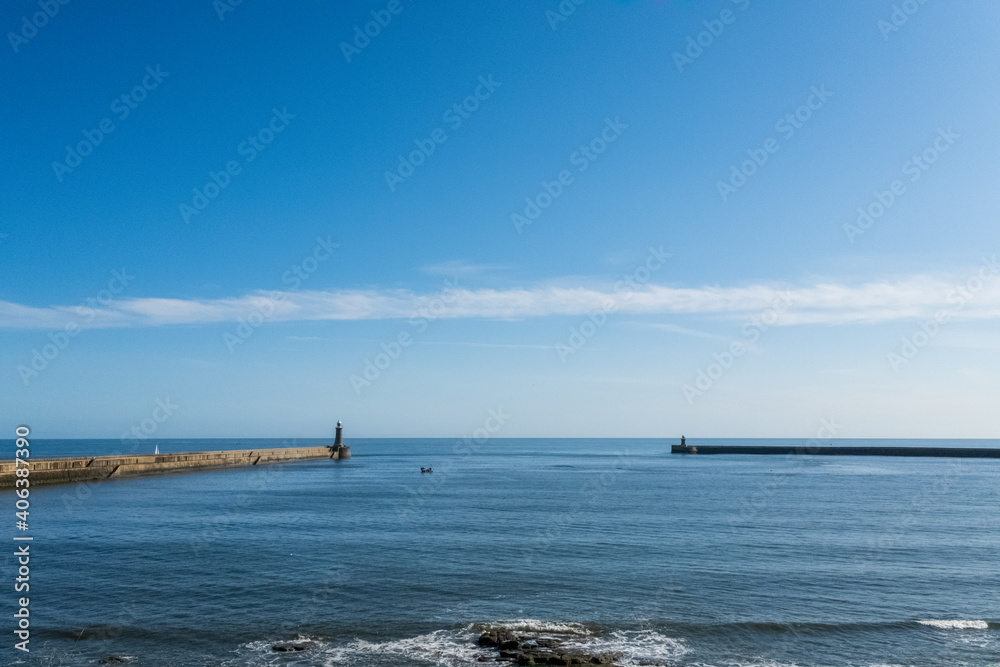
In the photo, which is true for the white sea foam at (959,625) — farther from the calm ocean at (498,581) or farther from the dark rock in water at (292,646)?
the dark rock in water at (292,646)

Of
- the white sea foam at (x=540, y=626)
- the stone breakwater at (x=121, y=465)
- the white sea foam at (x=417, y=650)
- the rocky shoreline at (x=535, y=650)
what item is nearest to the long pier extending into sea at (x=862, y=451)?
the stone breakwater at (x=121, y=465)

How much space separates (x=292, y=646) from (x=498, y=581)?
9.99 meters

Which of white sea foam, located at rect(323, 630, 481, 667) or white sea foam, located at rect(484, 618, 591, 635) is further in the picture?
white sea foam, located at rect(484, 618, 591, 635)

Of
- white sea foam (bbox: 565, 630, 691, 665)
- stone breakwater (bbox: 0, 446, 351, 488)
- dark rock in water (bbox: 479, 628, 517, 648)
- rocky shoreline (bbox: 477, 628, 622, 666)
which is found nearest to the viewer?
rocky shoreline (bbox: 477, 628, 622, 666)

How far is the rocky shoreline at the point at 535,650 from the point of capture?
1908cm

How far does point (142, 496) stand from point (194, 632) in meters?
41.0

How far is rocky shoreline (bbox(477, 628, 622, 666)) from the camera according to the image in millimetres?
19078

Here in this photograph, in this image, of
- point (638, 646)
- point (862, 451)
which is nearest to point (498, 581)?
point (638, 646)

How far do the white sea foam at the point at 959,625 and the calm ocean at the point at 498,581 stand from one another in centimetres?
9

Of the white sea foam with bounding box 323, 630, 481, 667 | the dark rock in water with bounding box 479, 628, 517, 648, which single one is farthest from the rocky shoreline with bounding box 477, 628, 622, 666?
the white sea foam with bounding box 323, 630, 481, 667

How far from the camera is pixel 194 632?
70.0 ft

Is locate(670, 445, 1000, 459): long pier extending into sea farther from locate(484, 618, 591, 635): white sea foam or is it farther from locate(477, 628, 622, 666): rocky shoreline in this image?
locate(477, 628, 622, 666): rocky shoreline

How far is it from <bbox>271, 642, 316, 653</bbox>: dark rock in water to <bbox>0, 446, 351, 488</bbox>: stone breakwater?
4860cm

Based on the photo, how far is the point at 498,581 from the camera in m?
27.9
